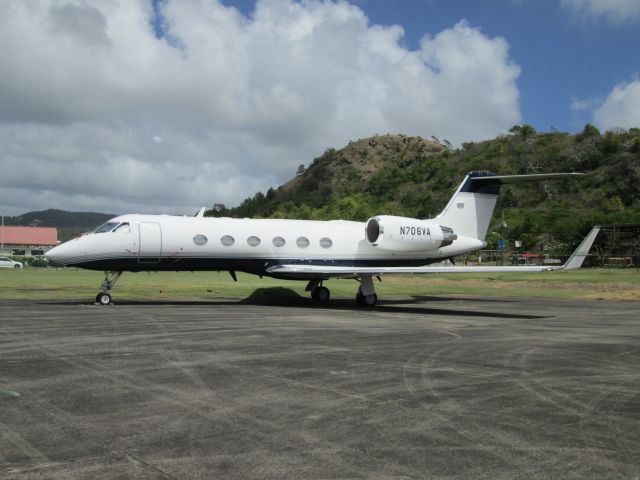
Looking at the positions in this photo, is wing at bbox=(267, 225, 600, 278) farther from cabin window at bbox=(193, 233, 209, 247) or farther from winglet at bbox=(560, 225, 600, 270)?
cabin window at bbox=(193, 233, 209, 247)

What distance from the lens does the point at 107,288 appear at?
63.6 feet

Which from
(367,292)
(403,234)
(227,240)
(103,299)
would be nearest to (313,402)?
(103,299)

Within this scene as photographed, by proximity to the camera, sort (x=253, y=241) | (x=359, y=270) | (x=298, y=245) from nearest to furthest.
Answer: (x=359, y=270)
(x=253, y=241)
(x=298, y=245)

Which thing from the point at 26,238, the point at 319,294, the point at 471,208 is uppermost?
the point at 26,238

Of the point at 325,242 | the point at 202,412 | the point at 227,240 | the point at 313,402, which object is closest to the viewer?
the point at 202,412

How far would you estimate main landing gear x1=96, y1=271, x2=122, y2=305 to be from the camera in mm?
18844

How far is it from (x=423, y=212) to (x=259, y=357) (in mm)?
86092

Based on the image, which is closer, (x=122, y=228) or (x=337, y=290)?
(x=122, y=228)

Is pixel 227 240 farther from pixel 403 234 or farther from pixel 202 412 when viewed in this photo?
pixel 202 412

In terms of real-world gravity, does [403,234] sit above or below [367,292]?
above

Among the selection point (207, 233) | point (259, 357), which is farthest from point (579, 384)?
point (207, 233)

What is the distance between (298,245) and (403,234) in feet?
13.2

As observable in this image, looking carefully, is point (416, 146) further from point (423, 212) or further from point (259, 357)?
point (259, 357)

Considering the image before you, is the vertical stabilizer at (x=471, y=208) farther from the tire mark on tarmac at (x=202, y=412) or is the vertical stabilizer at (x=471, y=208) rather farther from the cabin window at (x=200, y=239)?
the tire mark on tarmac at (x=202, y=412)
